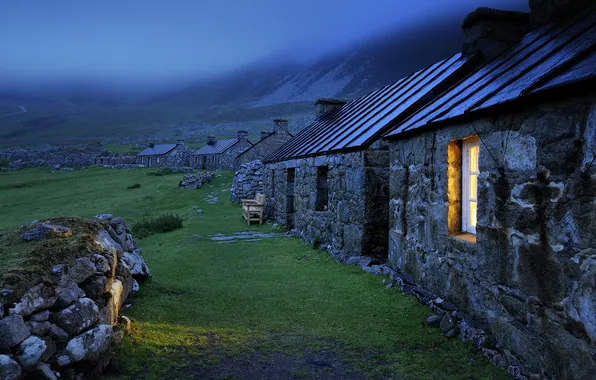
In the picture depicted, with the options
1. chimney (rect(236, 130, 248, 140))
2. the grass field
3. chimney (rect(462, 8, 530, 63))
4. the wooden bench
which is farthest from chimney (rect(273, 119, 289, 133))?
chimney (rect(462, 8, 530, 63))

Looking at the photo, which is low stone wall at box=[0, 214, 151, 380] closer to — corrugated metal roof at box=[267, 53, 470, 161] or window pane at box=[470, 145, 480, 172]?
window pane at box=[470, 145, 480, 172]

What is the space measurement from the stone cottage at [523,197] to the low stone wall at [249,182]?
1659cm

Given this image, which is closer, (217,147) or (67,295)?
(67,295)

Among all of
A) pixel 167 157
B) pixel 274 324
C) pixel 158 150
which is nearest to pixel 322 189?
pixel 274 324

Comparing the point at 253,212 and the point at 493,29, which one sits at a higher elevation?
the point at 493,29

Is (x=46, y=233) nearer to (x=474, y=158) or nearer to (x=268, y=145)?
(x=474, y=158)

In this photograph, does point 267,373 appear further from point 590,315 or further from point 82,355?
point 590,315

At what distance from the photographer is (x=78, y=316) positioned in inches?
148

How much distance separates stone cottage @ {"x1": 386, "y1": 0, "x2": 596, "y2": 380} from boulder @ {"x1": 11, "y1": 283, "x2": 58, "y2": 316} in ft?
15.3

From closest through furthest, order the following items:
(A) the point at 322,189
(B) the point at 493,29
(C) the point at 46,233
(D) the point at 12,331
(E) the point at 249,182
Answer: (D) the point at 12,331 → (C) the point at 46,233 → (B) the point at 493,29 → (A) the point at 322,189 → (E) the point at 249,182

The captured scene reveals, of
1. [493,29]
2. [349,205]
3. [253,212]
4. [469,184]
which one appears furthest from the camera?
[253,212]

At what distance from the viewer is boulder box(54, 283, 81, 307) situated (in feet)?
12.1

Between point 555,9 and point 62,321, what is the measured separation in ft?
27.9

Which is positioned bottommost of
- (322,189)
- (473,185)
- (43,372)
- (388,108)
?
(43,372)
